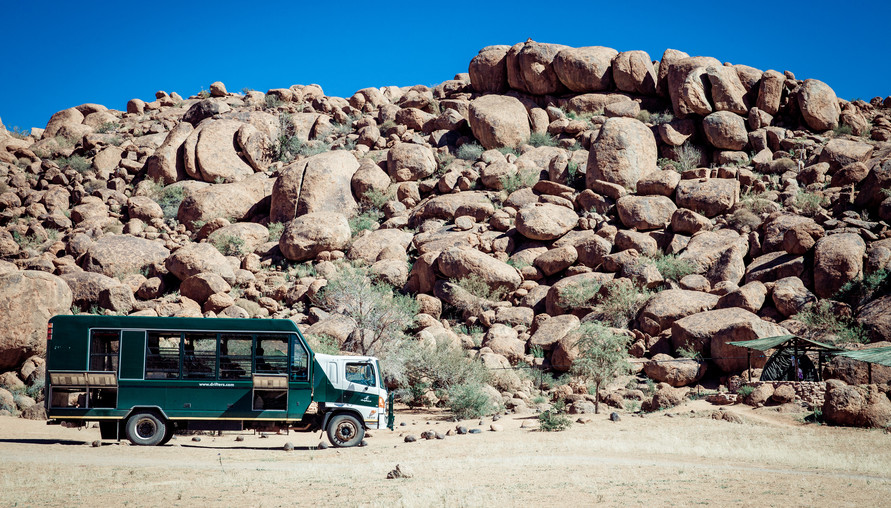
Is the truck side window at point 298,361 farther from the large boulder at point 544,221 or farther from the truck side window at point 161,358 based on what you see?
the large boulder at point 544,221

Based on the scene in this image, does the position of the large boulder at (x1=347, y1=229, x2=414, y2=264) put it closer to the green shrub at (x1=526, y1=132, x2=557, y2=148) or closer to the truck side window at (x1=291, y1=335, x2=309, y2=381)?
the green shrub at (x1=526, y1=132, x2=557, y2=148)

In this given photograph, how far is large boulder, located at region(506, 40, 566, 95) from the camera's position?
4850 centimetres

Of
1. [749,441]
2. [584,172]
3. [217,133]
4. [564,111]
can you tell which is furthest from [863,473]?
[217,133]

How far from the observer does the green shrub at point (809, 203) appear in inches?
1313

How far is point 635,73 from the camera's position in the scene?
46719mm

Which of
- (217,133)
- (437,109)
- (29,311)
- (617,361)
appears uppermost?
(437,109)

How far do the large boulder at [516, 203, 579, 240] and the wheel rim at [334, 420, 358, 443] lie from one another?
20.5 m

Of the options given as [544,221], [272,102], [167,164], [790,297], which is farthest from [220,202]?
[790,297]

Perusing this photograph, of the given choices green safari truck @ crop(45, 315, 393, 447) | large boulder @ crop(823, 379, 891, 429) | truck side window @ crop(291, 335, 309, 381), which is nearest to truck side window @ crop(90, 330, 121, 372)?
green safari truck @ crop(45, 315, 393, 447)

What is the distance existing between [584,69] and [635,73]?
10.5ft

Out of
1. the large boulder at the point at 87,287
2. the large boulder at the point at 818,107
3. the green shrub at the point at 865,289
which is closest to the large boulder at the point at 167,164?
the large boulder at the point at 87,287

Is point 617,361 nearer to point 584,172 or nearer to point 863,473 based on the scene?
point 863,473

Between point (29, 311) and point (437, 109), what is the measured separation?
32.0 meters

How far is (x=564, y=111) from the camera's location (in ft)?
157
